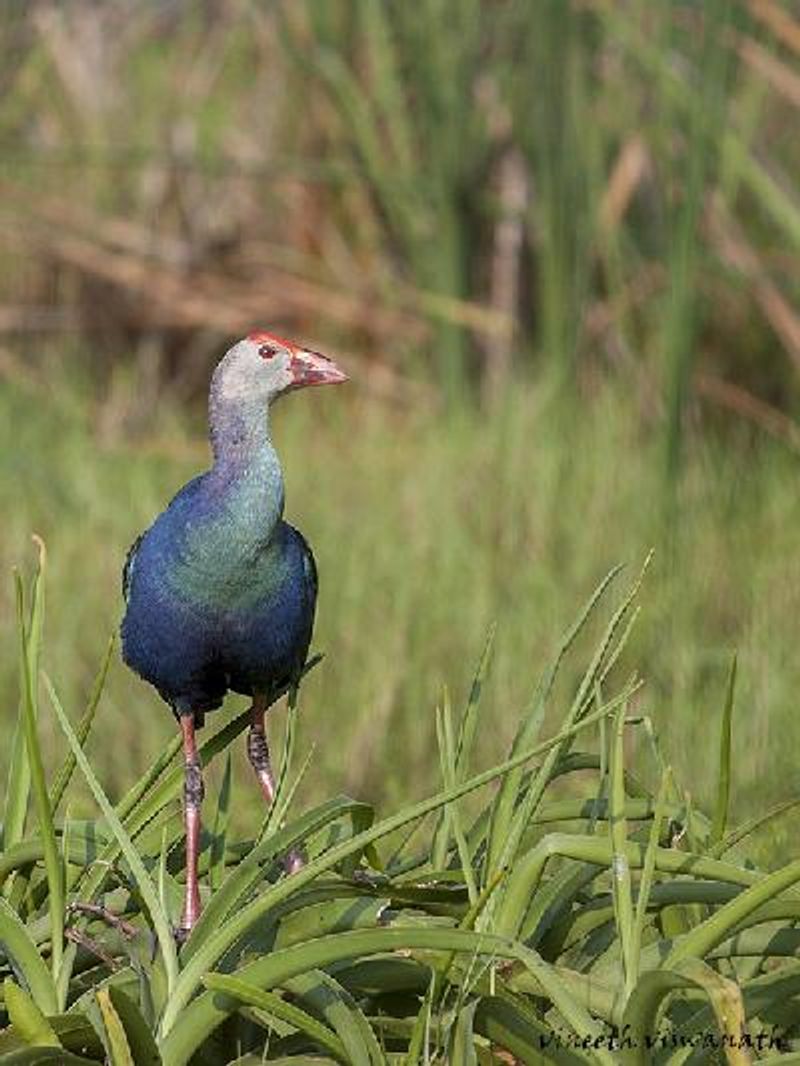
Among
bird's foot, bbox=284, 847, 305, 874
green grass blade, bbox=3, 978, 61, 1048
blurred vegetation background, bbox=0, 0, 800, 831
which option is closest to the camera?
green grass blade, bbox=3, 978, 61, 1048

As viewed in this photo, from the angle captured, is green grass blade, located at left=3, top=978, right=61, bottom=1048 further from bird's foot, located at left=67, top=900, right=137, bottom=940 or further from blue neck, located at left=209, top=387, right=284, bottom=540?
blue neck, located at left=209, top=387, right=284, bottom=540

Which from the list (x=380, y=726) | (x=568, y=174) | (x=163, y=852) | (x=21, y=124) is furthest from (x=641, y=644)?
(x=21, y=124)

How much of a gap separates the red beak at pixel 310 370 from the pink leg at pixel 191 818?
1.25 feet

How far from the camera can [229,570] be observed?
7.02 feet

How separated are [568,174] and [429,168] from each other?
750 millimetres

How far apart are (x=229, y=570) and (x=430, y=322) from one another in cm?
443

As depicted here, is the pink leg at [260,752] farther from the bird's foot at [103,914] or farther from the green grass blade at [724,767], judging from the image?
the green grass blade at [724,767]

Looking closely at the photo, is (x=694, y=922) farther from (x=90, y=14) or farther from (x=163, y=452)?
(x=90, y=14)

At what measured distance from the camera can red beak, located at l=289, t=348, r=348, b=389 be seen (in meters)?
2.16

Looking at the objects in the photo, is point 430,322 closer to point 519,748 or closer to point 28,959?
point 519,748

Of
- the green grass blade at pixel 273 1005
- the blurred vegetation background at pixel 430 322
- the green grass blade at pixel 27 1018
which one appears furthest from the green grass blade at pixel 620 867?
the blurred vegetation background at pixel 430 322

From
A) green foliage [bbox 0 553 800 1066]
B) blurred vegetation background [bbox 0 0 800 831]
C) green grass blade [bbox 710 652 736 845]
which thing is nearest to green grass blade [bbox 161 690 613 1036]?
green foliage [bbox 0 553 800 1066]

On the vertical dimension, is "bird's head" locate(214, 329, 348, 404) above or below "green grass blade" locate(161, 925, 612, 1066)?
above

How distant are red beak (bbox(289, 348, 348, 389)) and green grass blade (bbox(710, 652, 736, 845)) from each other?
18.5 inches
